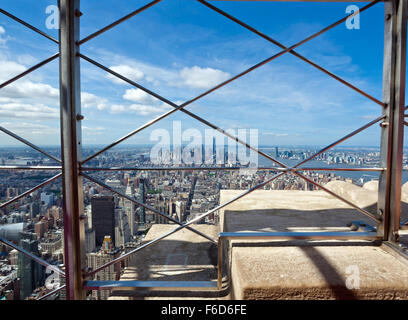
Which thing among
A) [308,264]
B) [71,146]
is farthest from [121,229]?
[308,264]

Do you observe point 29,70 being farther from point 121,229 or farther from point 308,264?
point 308,264

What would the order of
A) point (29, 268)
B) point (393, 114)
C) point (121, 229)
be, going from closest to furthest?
1. point (393, 114)
2. point (29, 268)
3. point (121, 229)

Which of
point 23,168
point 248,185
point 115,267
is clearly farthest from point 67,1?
point 115,267

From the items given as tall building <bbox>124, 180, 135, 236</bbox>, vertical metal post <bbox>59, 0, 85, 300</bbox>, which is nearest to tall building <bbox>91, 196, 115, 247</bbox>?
tall building <bbox>124, 180, 135, 236</bbox>

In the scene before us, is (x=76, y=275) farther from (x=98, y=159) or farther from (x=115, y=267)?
(x=98, y=159)

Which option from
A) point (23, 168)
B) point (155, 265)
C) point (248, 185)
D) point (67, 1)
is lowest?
point (155, 265)

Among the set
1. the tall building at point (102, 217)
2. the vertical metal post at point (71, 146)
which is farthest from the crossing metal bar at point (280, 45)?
the tall building at point (102, 217)
